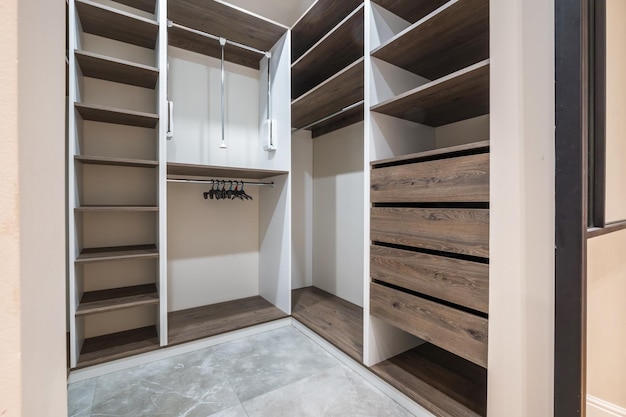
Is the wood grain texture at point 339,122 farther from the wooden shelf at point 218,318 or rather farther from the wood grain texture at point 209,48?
the wooden shelf at point 218,318

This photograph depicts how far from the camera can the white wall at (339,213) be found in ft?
8.47

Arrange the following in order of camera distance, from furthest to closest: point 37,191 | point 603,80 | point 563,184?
point 603,80
point 563,184
point 37,191

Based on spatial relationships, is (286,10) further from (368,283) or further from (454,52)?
(368,283)

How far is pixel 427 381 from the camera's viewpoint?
4.97 feet

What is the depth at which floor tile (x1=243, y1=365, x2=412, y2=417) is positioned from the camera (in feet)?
4.59

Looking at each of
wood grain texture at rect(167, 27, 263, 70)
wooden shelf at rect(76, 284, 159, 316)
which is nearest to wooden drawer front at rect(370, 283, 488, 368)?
wooden shelf at rect(76, 284, 159, 316)

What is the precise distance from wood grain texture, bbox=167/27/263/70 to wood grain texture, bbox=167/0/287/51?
82 mm

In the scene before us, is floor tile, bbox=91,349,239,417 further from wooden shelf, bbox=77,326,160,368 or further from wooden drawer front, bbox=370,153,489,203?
wooden drawer front, bbox=370,153,489,203

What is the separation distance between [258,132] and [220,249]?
1165 mm

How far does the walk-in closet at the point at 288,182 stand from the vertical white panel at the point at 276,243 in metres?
0.02

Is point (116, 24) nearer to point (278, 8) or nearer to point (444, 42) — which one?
point (278, 8)

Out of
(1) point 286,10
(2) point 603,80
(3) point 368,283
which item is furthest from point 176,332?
(1) point 286,10

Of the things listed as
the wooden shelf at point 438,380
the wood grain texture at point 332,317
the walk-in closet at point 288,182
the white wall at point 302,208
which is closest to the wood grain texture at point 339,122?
the walk-in closet at point 288,182

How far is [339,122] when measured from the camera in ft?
8.77
